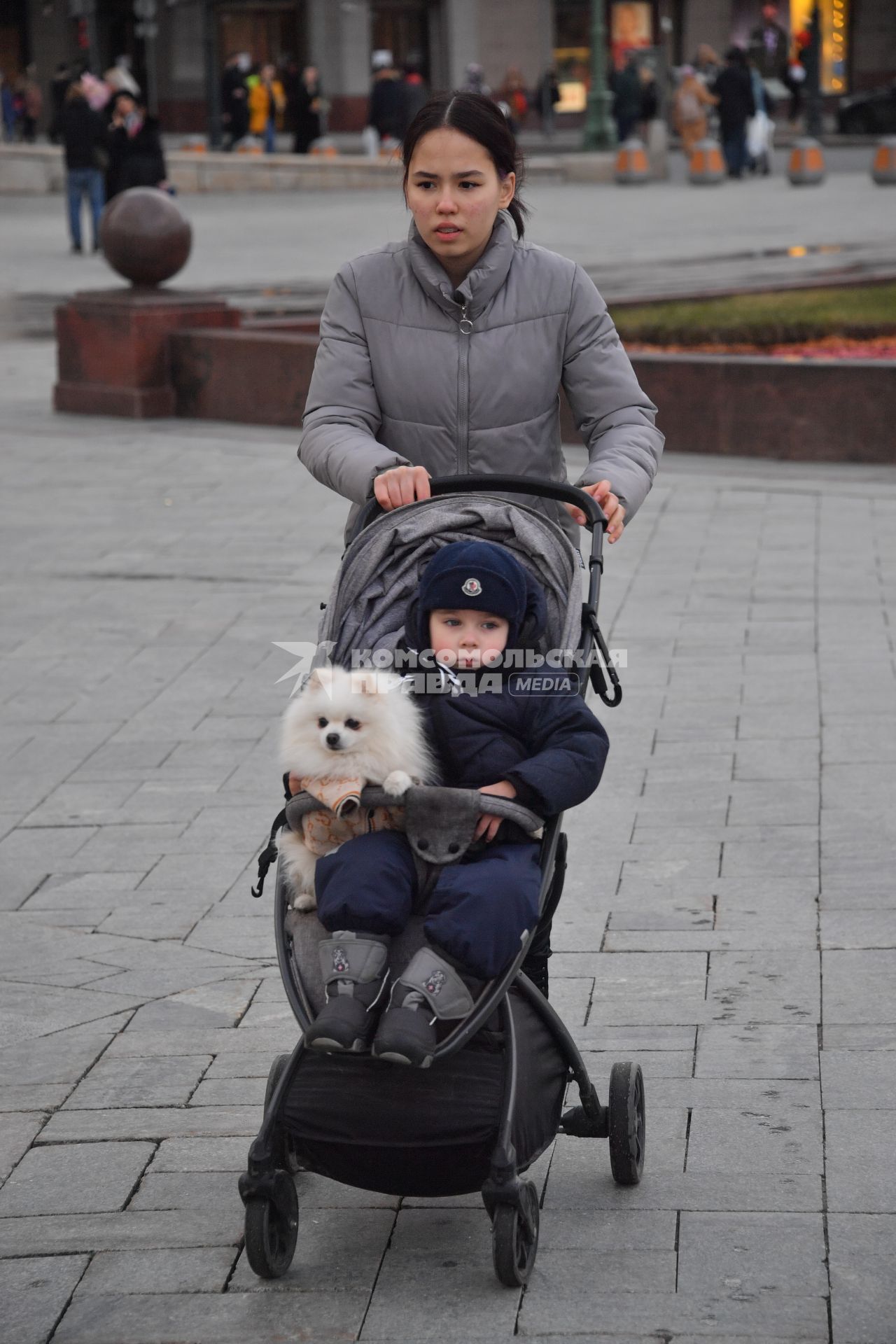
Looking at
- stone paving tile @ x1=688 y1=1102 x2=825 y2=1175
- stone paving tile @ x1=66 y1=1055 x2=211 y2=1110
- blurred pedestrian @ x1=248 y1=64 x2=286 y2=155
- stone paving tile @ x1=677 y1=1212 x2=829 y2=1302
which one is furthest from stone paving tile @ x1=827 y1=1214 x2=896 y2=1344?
blurred pedestrian @ x1=248 y1=64 x2=286 y2=155

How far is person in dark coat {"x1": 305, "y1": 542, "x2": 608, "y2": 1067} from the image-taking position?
304cm

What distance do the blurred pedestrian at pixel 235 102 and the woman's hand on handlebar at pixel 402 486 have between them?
35.6m

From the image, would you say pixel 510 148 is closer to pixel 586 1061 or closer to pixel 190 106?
pixel 586 1061

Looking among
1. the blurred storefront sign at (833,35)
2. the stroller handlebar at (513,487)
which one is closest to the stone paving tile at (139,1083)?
the stroller handlebar at (513,487)

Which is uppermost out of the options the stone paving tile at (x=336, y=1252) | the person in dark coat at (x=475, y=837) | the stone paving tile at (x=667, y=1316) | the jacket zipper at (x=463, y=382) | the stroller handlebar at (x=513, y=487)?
the jacket zipper at (x=463, y=382)

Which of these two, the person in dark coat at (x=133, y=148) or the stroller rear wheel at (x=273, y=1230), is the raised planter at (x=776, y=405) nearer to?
the stroller rear wheel at (x=273, y=1230)

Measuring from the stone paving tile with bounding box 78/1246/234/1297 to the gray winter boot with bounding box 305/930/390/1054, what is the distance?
Result: 1.72 ft

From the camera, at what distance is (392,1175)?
3.17m

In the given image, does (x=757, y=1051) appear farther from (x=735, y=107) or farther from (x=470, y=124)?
(x=735, y=107)

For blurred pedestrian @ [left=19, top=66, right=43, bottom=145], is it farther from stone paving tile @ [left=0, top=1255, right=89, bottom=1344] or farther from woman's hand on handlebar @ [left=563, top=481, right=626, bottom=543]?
stone paving tile @ [left=0, top=1255, right=89, bottom=1344]

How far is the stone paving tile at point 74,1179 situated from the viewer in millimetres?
3539

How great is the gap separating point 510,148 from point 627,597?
463 cm

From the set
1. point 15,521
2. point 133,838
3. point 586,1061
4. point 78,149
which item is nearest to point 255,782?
point 133,838

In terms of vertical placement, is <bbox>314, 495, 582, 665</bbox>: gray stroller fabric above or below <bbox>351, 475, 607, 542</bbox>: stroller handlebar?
below
